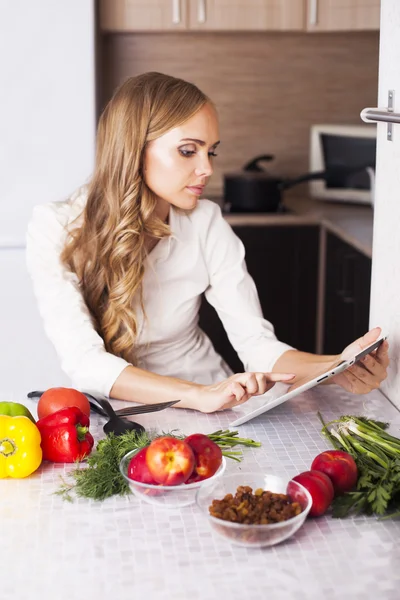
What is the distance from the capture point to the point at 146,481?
1.26 metres

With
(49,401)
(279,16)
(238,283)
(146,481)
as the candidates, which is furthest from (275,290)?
(146,481)

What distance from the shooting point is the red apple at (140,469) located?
4.14 ft

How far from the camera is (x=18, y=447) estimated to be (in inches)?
53.2

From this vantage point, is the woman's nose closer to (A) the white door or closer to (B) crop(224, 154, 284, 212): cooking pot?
(A) the white door

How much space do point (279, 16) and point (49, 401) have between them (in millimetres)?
2558

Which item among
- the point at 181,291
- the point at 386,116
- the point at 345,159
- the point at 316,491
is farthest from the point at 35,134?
the point at 316,491

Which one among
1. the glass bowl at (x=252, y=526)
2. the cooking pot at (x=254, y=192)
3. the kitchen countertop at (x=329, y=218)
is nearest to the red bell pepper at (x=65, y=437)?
the glass bowl at (x=252, y=526)

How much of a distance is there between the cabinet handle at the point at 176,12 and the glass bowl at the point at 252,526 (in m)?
2.67

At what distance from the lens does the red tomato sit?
1.52 metres

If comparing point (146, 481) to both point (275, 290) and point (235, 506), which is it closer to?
point (235, 506)

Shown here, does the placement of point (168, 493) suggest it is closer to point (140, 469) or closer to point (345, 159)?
point (140, 469)

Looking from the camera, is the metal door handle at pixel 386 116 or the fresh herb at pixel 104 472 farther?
the metal door handle at pixel 386 116

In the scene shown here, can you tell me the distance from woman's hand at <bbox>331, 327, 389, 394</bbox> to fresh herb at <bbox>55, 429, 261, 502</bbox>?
0.33 m

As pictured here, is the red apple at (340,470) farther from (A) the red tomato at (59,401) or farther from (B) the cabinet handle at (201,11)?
(B) the cabinet handle at (201,11)
